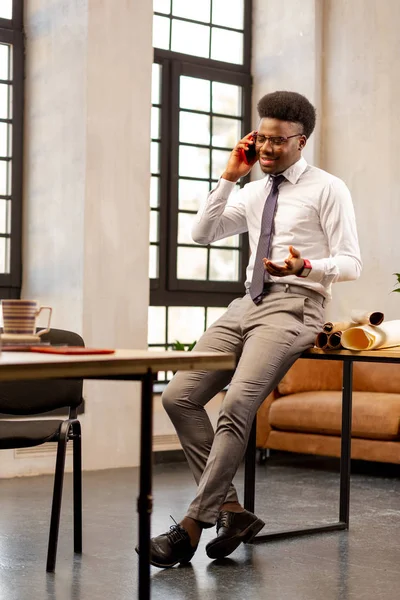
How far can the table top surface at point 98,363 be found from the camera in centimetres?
186

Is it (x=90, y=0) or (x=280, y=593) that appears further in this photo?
(x=90, y=0)

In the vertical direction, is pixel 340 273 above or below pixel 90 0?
below

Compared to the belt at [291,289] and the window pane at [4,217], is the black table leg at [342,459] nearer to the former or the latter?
the belt at [291,289]

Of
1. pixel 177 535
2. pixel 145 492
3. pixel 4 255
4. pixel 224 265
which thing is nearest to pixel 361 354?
pixel 177 535

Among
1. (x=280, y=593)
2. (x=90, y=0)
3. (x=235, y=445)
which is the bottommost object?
(x=280, y=593)

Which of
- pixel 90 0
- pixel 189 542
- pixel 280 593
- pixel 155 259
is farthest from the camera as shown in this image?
pixel 155 259

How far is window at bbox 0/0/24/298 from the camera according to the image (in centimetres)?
608

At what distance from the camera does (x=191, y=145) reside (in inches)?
270

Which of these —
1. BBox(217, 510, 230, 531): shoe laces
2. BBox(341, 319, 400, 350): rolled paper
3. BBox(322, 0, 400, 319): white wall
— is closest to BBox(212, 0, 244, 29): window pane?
BBox(322, 0, 400, 319): white wall

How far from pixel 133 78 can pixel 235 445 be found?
317cm

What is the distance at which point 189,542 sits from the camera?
3.37m

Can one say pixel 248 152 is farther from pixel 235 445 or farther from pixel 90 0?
pixel 90 0

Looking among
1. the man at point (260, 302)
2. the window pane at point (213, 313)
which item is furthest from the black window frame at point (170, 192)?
the man at point (260, 302)

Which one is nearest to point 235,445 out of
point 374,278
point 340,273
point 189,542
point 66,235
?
point 189,542
